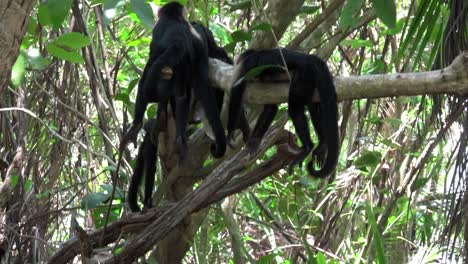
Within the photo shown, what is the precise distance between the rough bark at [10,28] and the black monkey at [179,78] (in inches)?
63.9

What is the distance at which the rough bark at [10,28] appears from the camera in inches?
57.8

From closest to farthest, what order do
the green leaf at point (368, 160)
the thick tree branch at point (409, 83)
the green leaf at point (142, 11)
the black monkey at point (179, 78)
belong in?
the green leaf at point (142, 11), the thick tree branch at point (409, 83), the black monkey at point (179, 78), the green leaf at point (368, 160)

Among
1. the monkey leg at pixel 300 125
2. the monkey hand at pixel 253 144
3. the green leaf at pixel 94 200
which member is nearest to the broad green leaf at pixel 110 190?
the green leaf at pixel 94 200

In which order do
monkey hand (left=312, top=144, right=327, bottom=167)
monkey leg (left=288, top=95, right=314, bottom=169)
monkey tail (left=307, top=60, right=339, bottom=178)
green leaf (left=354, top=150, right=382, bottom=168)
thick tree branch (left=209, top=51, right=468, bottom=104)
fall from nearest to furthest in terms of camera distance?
thick tree branch (left=209, top=51, right=468, bottom=104) → monkey tail (left=307, top=60, right=339, bottom=178) → monkey leg (left=288, top=95, right=314, bottom=169) → monkey hand (left=312, top=144, right=327, bottom=167) → green leaf (left=354, top=150, right=382, bottom=168)

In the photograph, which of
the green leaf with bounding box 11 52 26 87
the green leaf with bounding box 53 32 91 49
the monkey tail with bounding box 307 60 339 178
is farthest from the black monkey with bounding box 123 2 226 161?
the green leaf with bounding box 11 52 26 87

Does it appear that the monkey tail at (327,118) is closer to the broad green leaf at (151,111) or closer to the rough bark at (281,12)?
the rough bark at (281,12)

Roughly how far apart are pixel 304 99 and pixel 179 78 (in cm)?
78

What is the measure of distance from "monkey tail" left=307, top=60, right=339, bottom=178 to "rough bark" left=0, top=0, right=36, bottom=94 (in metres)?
1.42

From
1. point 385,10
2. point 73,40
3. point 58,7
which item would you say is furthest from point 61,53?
point 385,10

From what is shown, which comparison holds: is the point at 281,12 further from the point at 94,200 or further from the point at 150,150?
the point at 94,200

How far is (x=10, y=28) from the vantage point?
1.48 m

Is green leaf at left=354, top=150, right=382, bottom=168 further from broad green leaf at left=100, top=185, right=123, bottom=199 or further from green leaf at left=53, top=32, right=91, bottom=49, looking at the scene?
green leaf at left=53, top=32, right=91, bottom=49

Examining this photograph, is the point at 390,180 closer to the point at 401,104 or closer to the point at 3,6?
the point at 401,104

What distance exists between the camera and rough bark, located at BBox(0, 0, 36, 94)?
1468 millimetres
